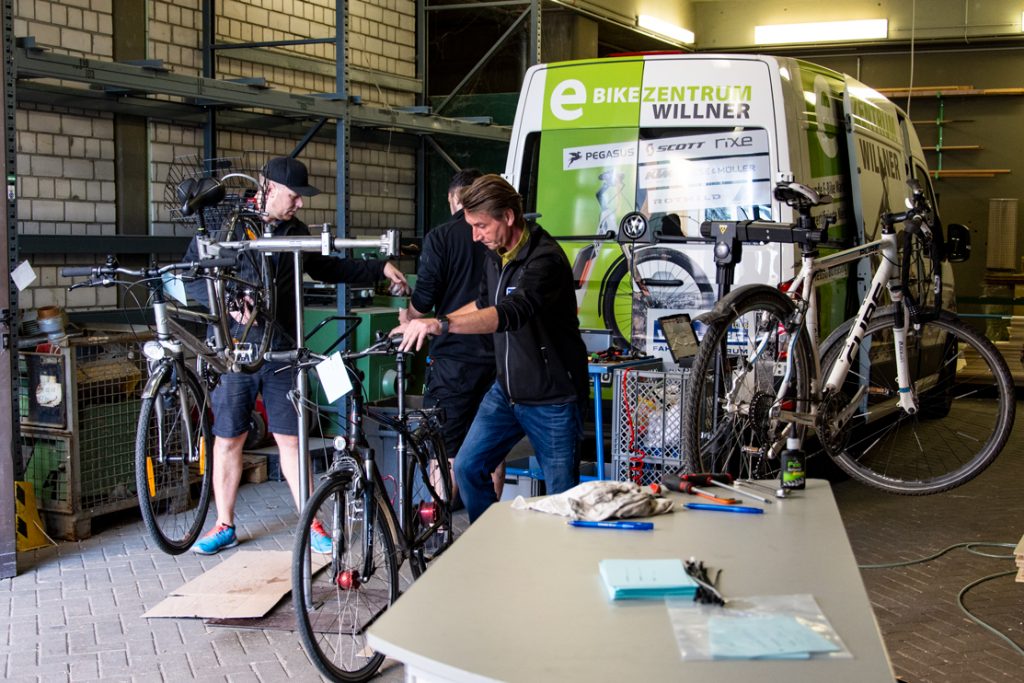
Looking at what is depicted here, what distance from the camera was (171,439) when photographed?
514 centimetres

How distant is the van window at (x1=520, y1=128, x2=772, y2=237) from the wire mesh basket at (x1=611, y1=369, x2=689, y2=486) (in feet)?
3.88

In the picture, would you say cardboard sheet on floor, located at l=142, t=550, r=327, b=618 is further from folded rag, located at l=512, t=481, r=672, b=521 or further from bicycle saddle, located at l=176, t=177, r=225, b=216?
folded rag, located at l=512, t=481, r=672, b=521

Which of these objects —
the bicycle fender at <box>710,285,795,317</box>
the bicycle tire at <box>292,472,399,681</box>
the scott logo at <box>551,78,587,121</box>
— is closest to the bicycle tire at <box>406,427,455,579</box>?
the bicycle tire at <box>292,472,399,681</box>

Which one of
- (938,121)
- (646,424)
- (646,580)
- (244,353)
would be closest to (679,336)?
(646,424)

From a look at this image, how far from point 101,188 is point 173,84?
165cm

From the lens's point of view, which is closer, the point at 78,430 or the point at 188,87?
the point at 78,430

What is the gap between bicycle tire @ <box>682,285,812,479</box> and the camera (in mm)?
3996

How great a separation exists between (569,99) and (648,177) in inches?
25.3

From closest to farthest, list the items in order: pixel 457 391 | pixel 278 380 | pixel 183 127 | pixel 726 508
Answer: pixel 726 508 → pixel 457 391 → pixel 278 380 → pixel 183 127

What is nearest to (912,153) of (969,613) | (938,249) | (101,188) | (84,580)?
(938,249)

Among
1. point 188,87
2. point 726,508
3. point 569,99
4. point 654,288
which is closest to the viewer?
point 726,508

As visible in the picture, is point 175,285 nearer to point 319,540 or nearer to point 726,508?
point 319,540

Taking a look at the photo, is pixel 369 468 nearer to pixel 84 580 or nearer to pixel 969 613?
pixel 84 580

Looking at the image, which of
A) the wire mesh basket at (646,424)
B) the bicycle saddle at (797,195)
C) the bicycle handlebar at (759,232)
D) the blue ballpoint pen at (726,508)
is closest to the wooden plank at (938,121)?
the wire mesh basket at (646,424)
